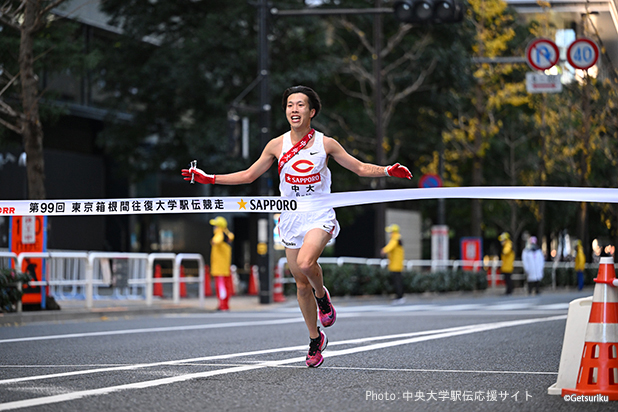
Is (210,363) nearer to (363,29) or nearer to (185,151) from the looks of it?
(185,151)

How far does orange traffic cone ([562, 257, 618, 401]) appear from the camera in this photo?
5.30 meters

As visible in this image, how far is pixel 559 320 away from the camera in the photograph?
12.9 m

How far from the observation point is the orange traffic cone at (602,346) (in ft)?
17.4

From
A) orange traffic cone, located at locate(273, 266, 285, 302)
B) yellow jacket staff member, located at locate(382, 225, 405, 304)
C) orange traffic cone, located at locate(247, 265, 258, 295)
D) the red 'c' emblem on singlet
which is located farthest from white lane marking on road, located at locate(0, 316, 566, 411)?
orange traffic cone, located at locate(247, 265, 258, 295)

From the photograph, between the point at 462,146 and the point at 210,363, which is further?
the point at 462,146

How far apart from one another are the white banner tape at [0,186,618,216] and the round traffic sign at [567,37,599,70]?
13183 mm

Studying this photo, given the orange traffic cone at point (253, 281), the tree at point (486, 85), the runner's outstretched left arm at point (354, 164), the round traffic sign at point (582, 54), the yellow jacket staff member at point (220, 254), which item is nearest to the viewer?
the runner's outstretched left arm at point (354, 164)

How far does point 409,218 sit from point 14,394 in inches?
1357

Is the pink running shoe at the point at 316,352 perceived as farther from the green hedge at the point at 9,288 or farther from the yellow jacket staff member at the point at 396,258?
the yellow jacket staff member at the point at 396,258

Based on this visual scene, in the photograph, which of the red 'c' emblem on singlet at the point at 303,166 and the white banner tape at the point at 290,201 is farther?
the red 'c' emblem on singlet at the point at 303,166

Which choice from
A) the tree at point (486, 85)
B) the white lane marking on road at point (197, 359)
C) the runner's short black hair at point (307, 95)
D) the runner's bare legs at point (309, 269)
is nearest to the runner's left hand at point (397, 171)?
the runner's bare legs at point (309, 269)

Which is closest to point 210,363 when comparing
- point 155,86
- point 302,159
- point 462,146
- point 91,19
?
point 302,159

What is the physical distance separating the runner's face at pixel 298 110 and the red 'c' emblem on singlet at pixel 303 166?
264 millimetres

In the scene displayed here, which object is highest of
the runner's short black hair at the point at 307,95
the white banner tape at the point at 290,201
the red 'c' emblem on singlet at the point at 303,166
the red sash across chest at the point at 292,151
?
the runner's short black hair at the point at 307,95
